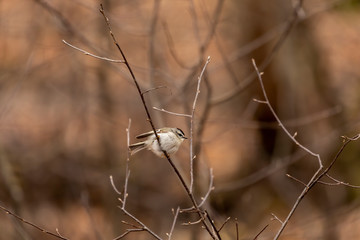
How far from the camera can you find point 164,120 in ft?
25.4

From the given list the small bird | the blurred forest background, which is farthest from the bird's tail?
the blurred forest background

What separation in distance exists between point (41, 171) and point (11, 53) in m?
2.61

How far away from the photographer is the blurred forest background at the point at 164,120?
8000 millimetres

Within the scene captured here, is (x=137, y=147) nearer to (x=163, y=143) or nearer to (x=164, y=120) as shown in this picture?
(x=163, y=143)

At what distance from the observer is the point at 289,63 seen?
7.78 meters

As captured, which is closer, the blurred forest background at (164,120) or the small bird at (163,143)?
the small bird at (163,143)

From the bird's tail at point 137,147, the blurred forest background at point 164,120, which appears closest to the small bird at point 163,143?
the bird's tail at point 137,147

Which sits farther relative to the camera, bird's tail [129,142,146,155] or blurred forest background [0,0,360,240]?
blurred forest background [0,0,360,240]

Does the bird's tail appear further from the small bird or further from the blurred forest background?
the blurred forest background

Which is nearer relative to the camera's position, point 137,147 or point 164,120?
point 137,147

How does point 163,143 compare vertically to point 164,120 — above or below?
above

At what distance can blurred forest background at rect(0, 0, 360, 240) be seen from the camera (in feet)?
26.2

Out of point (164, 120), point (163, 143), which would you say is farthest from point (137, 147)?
point (164, 120)

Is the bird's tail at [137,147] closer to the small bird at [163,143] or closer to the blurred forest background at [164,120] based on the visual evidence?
the small bird at [163,143]
